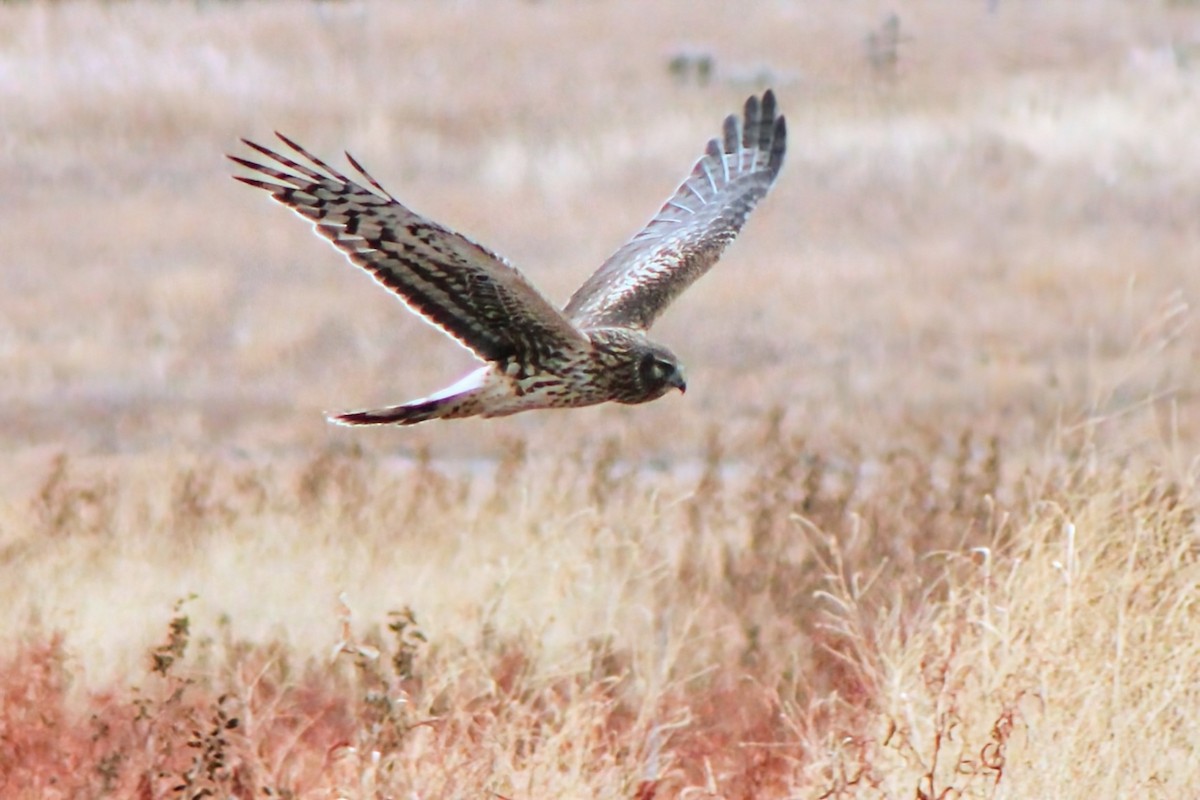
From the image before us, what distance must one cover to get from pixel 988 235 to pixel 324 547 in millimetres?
13128

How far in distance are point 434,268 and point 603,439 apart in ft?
21.4

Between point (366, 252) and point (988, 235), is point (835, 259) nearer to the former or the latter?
point (988, 235)

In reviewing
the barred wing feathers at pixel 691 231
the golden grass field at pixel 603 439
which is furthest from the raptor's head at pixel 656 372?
the golden grass field at pixel 603 439

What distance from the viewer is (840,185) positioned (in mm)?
23531

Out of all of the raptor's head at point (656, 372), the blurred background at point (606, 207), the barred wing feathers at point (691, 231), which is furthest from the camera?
the blurred background at point (606, 207)

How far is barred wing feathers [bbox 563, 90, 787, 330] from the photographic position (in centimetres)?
784

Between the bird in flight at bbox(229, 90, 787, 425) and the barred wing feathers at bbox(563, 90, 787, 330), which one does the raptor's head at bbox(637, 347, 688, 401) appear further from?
the barred wing feathers at bbox(563, 90, 787, 330)

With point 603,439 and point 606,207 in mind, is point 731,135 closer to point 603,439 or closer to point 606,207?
point 603,439

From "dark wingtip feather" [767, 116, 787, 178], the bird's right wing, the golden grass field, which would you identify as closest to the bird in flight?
the bird's right wing

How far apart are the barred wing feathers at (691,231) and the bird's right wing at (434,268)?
834 millimetres

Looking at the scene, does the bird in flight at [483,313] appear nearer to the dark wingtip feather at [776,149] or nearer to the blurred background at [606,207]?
the dark wingtip feather at [776,149]

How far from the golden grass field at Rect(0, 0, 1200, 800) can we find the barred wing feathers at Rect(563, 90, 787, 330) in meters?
0.88

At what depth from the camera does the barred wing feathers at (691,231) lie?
7.84 metres

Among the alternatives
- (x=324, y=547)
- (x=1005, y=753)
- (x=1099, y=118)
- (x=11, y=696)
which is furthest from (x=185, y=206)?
(x=1005, y=753)
